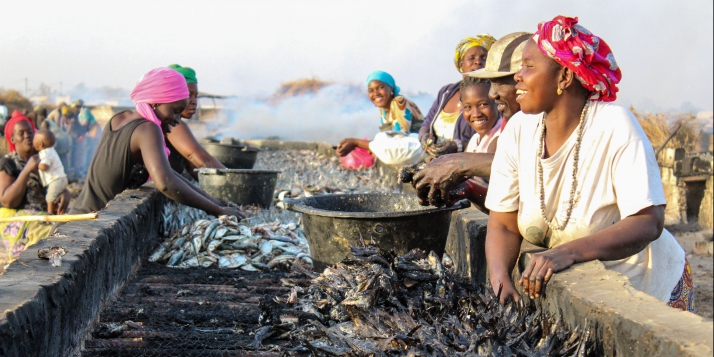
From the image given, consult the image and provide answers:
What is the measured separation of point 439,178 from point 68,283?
6.14 ft

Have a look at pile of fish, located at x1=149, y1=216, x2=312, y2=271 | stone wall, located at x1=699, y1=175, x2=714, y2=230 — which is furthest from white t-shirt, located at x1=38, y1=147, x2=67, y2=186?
stone wall, located at x1=699, y1=175, x2=714, y2=230

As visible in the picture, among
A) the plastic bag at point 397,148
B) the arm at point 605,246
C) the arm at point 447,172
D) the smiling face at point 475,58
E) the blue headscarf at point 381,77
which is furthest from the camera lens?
the blue headscarf at point 381,77

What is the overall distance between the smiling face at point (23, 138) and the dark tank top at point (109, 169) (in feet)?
11.4

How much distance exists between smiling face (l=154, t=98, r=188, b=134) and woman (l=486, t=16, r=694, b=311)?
3284 mm

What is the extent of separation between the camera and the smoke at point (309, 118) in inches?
1091

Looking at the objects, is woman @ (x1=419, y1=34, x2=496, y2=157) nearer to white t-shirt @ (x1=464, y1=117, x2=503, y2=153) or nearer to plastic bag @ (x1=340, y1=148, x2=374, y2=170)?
white t-shirt @ (x1=464, y1=117, x2=503, y2=153)

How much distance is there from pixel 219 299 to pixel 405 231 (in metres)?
1.22

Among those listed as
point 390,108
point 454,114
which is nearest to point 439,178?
point 454,114

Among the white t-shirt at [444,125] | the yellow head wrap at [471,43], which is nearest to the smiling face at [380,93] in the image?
the white t-shirt at [444,125]

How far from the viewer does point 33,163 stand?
7.68 metres

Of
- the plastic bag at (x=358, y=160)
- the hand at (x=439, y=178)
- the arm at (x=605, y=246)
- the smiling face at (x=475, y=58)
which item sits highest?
the smiling face at (x=475, y=58)

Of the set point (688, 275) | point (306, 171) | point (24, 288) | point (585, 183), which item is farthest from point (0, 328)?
point (306, 171)

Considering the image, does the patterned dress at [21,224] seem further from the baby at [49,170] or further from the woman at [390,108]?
the woman at [390,108]

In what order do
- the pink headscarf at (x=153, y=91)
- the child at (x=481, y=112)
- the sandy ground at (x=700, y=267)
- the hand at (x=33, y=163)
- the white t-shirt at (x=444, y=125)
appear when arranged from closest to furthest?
the child at (x=481, y=112) < the pink headscarf at (x=153, y=91) < the white t-shirt at (x=444, y=125) < the hand at (x=33, y=163) < the sandy ground at (x=700, y=267)
